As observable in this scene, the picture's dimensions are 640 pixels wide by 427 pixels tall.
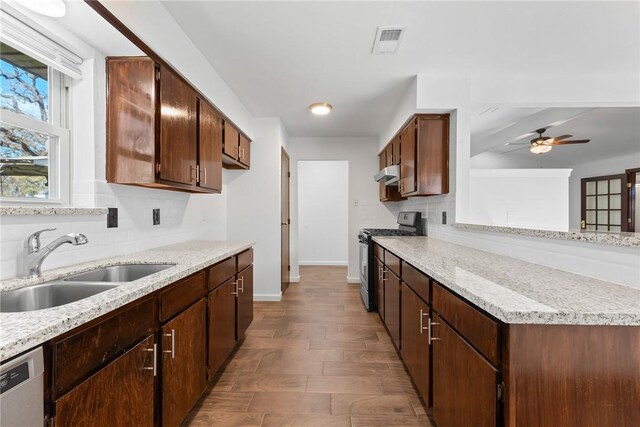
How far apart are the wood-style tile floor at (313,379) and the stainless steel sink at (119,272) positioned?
36.8 inches

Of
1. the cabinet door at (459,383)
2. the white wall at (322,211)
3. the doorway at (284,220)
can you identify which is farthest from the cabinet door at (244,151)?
the cabinet door at (459,383)

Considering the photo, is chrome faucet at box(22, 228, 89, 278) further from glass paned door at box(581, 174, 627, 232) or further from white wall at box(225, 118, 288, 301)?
glass paned door at box(581, 174, 627, 232)

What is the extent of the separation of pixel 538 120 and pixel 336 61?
3.45 meters

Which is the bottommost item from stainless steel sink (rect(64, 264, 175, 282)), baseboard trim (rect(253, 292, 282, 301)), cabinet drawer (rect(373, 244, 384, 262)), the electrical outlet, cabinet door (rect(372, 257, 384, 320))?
baseboard trim (rect(253, 292, 282, 301))

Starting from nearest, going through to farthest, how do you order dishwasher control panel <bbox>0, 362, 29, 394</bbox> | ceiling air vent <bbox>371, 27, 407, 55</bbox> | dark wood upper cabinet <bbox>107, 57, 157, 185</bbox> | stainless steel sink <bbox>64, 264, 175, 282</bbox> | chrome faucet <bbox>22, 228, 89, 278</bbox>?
dishwasher control panel <bbox>0, 362, 29, 394</bbox> → chrome faucet <bbox>22, 228, 89, 278</bbox> → stainless steel sink <bbox>64, 264, 175, 282</bbox> → dark wood upper cabinet <bbox>107, 57, 157, 185</bbox> → ceiling air vent <bbox>371, 27, 407, 55</bbox>

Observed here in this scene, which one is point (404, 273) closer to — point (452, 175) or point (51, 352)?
point (452, 175)

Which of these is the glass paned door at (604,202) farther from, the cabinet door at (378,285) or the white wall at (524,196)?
the cabinet door at (378,285)

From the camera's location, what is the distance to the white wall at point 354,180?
491cm

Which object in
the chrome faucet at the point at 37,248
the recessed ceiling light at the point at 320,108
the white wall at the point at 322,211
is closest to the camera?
the chrome faucet at the point at 37,248

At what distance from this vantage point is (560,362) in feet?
2.82

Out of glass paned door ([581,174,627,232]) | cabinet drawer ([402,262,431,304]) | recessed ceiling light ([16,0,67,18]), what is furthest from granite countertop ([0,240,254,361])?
glass paned door ([581,174,627,232])

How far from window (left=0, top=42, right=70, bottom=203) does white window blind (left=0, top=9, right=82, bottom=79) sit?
0.26ft

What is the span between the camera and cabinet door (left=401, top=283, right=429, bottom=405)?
5.25 ft

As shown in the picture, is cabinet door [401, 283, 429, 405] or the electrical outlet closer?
cabinet door [401, 283, 429, 405]
